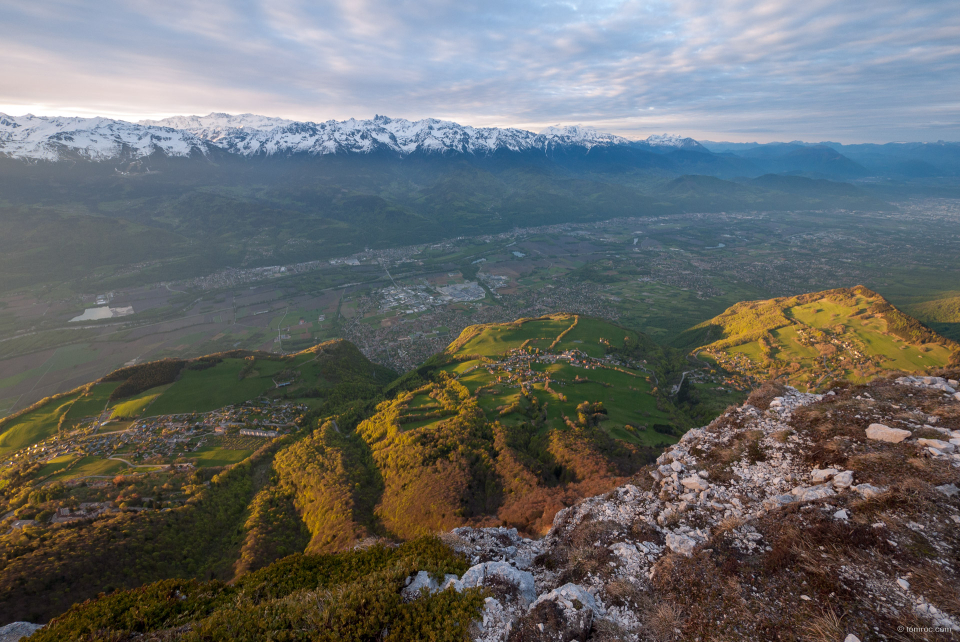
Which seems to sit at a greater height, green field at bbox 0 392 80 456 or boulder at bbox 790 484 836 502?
boulder at bbox 790 484 836 502

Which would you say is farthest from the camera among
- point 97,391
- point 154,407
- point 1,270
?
point 1,270

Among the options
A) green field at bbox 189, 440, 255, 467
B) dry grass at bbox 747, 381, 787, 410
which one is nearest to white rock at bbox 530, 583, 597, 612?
dry grass at bbox 747, 381, 787, 410

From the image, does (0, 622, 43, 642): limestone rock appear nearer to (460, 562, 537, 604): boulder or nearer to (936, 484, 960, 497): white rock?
(460, 562, 537, 604): boulder

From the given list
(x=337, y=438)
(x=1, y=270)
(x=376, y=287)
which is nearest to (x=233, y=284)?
(x=376, y=287)

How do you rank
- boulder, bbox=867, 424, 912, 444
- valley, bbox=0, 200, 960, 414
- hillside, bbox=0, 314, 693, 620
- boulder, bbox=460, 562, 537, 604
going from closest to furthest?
1. boulder, bbox=460, 562, 537, 604
2. boulder, bbox=867, 424, 912, 444
3. hillside, bbox=0, 314, 693, 620
4. valley, bbox=0, 200, 960, 414

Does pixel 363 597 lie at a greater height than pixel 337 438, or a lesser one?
greater

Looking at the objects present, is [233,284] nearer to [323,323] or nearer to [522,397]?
[323,323]

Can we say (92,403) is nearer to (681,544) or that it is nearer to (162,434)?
(162,434)
